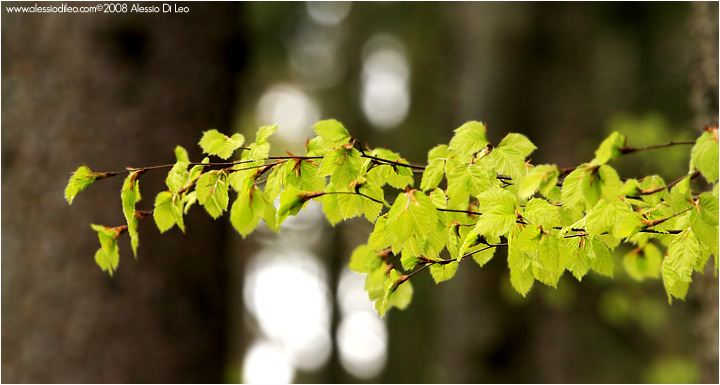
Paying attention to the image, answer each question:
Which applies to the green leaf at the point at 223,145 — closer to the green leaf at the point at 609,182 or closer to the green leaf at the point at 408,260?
the green leaf at the point at 408,260

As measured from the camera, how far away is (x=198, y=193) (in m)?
1.26

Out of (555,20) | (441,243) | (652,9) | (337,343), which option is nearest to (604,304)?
(555,20)

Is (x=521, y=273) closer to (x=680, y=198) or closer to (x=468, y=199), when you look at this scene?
(x=468, y=199)

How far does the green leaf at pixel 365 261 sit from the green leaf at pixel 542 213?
0.44 m

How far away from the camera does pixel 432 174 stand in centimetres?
126

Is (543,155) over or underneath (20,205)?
over

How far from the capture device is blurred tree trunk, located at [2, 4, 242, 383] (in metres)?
2.62

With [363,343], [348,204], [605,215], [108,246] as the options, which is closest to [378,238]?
[348,204]

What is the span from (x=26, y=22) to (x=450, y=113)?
319 centimetres

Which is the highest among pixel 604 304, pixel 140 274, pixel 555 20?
pixel 555 20

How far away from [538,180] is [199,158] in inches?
85.6

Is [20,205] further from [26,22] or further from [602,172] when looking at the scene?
[602,172]

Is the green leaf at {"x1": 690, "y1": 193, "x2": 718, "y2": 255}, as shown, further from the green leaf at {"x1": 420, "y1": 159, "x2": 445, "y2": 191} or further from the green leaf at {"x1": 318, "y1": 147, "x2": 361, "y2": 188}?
Answer: the green leaf at {"x1": 318, "y1": 147, "x2": 361, "y2": 188}

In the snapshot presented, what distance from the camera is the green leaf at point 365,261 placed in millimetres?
1514
